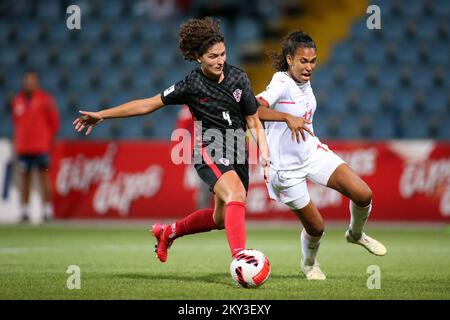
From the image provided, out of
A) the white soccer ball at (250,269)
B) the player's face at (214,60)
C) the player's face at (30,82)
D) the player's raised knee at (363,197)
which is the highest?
the player's face at (30,82)

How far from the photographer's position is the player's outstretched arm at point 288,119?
19.6 feet

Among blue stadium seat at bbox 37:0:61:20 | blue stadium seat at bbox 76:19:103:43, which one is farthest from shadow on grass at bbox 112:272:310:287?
blue stadium seat at bbox 37:0:61:20

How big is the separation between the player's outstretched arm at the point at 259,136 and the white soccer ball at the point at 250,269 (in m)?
0.56

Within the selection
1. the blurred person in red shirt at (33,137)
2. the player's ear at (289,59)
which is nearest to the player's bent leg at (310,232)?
the player's ear at (289,59)

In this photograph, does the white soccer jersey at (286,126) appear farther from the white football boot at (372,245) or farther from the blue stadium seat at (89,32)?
the blue stadium seat at (89,32)

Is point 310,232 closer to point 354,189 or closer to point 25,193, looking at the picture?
point 354,189

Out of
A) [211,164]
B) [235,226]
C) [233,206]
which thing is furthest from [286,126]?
[235,226]

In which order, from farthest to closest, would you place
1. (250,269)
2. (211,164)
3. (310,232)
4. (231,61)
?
(231,61)
(310,232)
(211,164)
(250,269)

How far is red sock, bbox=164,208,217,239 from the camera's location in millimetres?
6598

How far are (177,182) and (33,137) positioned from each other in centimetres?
232

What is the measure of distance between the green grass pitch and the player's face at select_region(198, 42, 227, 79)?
1473mm

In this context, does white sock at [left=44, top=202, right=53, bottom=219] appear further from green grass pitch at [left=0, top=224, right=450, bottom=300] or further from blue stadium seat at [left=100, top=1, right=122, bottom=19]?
blue stadium seat at [left=100, top=1, right=122, bottom=19]

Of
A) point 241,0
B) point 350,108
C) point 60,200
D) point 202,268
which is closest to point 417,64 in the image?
point 350,108

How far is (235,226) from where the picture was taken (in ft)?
18.8
